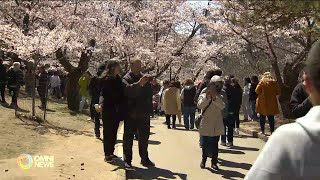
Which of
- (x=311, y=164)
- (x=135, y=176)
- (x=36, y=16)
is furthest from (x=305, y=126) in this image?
(x=36, y=16)

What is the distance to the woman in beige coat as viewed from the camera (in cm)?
720

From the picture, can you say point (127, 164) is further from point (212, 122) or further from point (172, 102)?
point (172, 102)

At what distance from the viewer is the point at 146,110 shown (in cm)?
709

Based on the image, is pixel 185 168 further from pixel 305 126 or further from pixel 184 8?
pixel 184 8

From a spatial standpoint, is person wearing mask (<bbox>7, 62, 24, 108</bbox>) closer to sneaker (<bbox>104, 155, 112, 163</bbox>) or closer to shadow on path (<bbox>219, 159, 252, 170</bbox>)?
sneaker (<bbox>104, 155, 112, 163</bbox>)

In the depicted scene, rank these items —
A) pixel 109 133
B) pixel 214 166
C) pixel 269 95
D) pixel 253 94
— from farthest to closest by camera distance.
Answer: pixel 253 94
pixel 269 95
pixel 109 133
pixel 214 166

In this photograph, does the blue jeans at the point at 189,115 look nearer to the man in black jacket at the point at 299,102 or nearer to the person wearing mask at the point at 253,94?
the person wearing mask at the point at 253,94

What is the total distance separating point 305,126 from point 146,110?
18.7ft

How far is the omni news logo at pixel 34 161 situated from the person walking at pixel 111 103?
1.01 m

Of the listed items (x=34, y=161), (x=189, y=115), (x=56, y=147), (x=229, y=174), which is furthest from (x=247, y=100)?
(x=34, y=161)

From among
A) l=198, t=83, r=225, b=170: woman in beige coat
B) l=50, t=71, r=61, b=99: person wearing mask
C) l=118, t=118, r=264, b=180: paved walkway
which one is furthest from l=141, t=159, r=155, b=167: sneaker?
l=50, t=71, r=61, b=99: person wearing mask

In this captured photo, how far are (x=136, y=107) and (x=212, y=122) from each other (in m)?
1.33

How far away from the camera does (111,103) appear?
7387mm

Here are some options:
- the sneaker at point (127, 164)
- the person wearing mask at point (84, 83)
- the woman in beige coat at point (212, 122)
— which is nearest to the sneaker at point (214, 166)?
the woman in beige coat at point (212, 122)
